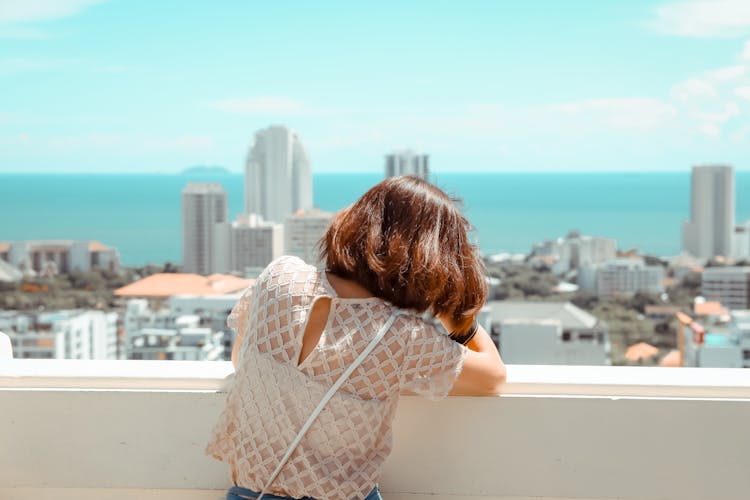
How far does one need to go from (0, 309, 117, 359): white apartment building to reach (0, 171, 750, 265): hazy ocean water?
842 centimetres

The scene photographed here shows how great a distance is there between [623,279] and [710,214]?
7.48 metres

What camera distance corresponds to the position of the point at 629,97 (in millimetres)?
50188

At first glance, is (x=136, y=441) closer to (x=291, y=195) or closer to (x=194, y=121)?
(x=291, y=195)

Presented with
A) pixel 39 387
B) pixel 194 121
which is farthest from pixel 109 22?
pixel 39 387

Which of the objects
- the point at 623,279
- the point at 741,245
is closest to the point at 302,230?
the point at 623,279

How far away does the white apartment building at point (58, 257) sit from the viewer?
938 inches

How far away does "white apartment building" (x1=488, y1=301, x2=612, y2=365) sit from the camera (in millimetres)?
17734

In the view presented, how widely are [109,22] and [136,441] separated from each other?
170ft

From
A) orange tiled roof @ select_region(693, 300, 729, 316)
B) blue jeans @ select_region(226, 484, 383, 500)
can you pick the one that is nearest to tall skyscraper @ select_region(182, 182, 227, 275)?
orange tiled roof @ select_region(693, 300, 729, 316)

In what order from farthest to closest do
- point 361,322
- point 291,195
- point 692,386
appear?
point 291,195, point 692,386, point 361,322

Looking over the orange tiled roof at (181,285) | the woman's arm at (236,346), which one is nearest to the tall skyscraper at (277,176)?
the orange tiled roof at (181,285)

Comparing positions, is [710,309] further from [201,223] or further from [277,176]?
[277,176]

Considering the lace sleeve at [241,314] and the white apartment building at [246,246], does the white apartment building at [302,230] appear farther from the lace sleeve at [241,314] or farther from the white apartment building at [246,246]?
the lace sleeve at [241,314]

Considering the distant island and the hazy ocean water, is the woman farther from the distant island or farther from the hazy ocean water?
the distant island
